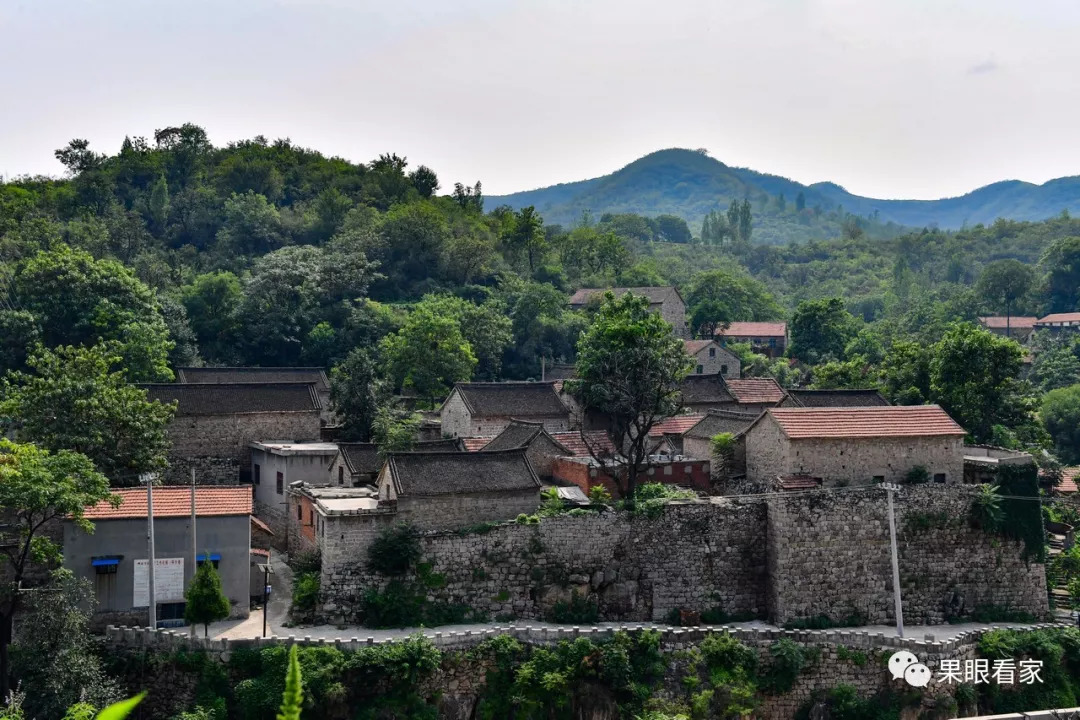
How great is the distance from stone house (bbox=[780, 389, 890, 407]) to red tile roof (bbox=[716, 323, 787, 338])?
101 ft

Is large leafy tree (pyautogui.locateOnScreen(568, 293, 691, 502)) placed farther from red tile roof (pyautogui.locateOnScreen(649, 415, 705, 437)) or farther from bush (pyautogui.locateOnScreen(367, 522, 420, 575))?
bush (pyautogui.locateOnScreen(367, 522, 420, 575))

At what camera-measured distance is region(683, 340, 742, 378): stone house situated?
189 feet

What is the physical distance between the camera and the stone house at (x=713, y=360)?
189ft

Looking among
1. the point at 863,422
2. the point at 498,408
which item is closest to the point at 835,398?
the point at 863,422

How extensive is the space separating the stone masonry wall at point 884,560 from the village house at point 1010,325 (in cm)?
5108

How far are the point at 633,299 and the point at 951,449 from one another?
11.1 meters

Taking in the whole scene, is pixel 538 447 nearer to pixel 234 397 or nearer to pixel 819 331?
pixel 234 397

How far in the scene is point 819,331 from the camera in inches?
2473

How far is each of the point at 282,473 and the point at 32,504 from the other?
1057cm

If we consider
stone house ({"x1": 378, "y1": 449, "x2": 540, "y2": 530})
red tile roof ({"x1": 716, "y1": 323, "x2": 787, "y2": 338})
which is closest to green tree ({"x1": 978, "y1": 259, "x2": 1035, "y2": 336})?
red tile roof ({"x1": 716, "y1": 323, "x2": 787, "y2": 338})

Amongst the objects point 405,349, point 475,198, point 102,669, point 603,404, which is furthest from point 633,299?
point 475,198

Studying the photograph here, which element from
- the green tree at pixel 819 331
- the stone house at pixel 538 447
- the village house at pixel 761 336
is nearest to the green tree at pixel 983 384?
the stone house at pixel 538 447

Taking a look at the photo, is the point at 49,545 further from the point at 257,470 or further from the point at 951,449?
the point at 951,449

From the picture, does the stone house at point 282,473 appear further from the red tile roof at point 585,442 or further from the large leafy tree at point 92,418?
the red tile roof at point 585,442
